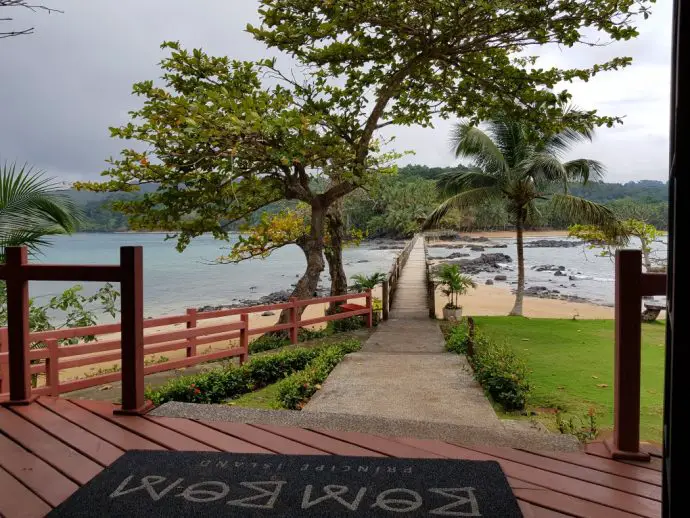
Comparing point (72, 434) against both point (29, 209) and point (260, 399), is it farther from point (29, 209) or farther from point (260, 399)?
point (29, 209)

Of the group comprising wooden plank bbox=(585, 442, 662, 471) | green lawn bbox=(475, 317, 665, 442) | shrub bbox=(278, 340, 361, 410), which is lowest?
green lawn bbox=(475, 317, 665, 442)

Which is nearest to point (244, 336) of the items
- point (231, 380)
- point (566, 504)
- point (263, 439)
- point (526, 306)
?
Answer: point (231, 380)

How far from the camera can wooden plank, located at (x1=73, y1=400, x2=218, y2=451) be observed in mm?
2197

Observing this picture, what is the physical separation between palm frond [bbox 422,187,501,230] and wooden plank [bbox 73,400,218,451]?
425 inches

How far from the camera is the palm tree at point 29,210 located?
192 inches

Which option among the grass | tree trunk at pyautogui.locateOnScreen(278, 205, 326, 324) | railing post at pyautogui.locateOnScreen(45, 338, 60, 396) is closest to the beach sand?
tree trunk at pyautogui.locateOnScreen(278, 205, 326, 324)

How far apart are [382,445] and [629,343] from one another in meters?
1.07

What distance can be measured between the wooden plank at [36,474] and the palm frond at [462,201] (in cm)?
1134

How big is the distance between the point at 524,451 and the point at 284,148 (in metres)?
5.54

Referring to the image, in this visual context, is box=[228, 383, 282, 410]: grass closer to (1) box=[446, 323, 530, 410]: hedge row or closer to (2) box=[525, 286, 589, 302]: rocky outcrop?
(1) box=[446, 323, 530, 410]: hedge row

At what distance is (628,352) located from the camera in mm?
2041

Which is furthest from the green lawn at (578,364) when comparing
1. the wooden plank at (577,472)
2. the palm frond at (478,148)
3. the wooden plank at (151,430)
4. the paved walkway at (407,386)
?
the palm frond at (478,148)

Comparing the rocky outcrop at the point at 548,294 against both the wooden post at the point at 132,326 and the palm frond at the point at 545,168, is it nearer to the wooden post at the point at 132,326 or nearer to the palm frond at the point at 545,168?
the palm frond at the point at 545,168

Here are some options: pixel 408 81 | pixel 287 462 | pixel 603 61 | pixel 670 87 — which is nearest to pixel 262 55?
pixel 408 81
